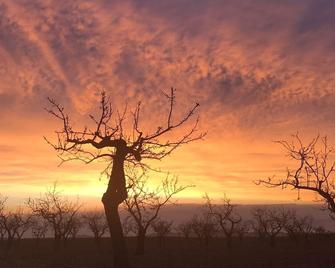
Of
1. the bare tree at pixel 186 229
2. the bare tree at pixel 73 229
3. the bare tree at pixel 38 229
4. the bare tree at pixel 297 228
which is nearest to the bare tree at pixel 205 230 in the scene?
the bare tree at pixel 186 229

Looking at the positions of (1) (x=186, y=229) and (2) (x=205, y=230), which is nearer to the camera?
(2) (x=205, y=230)

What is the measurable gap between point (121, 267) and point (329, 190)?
36.6ft

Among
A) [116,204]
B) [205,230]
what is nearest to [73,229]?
[205,230]

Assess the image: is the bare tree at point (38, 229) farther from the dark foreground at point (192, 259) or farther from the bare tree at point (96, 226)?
the dark foreground at point (192, 259)

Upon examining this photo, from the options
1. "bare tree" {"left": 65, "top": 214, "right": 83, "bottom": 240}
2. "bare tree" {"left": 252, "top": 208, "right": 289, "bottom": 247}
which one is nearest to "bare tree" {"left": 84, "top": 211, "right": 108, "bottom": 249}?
"bare tree" {"left": 65, "top": 214, "right": 83, "bottom": 240}

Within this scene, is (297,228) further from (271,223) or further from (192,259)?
(192,259)

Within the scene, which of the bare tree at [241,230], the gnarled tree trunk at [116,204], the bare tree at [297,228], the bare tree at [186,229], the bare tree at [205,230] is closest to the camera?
the gnarled tree trunk at [116,204]

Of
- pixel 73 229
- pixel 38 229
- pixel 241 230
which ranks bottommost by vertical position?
pixel 241 230

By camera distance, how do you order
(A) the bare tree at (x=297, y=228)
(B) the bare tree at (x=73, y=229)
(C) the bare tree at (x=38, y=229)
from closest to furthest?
(B) the bare tree at (x=73, y=229) → (A) the bare tree at (x=297, y=228) → (C) the bare tree at (x=38, y=229)

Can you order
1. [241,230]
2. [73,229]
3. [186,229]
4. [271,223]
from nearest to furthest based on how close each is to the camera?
[271,223] < [241,230] < [73,229] < [186,229]

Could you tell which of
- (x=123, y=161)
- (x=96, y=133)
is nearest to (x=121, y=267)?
(x=123, y=161)

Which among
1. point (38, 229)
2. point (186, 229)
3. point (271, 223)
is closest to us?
point (271, 223)

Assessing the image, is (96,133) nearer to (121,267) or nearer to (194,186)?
(121,267)

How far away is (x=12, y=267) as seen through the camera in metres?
23.6
